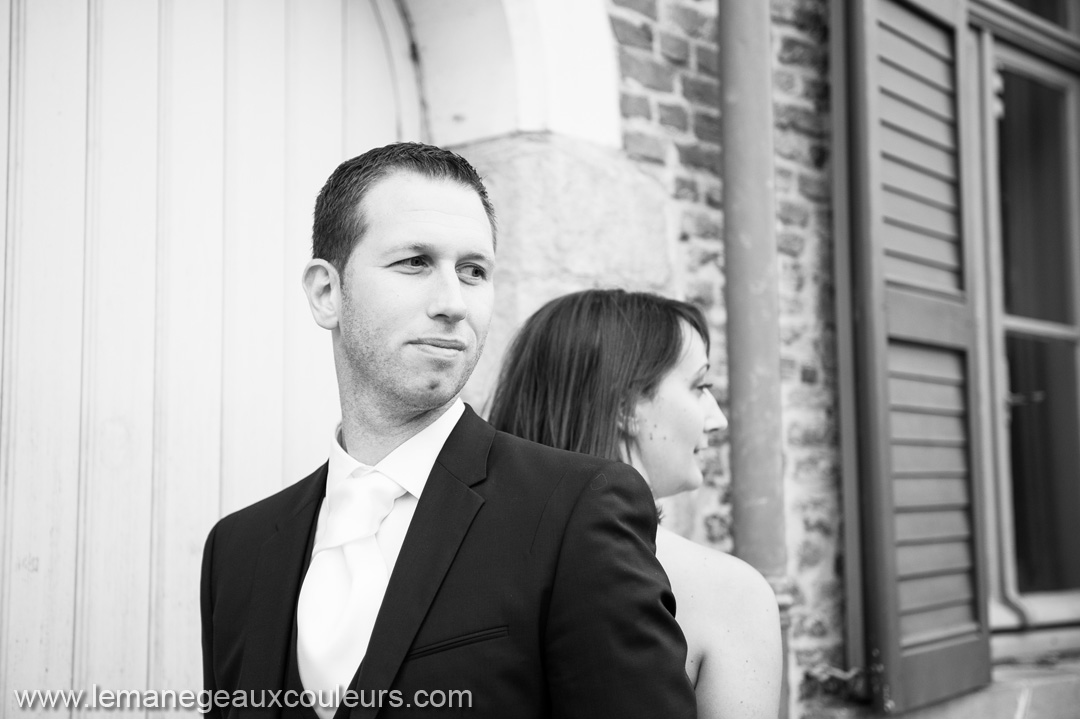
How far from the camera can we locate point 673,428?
2240 mm

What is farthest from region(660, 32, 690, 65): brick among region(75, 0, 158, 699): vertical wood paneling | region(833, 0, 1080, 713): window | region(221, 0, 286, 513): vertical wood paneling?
region(75, 0, 158, 699): vertical wood paneling

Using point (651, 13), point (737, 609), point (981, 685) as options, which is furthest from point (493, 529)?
point (981, 685)

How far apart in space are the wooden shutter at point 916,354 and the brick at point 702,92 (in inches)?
19.6

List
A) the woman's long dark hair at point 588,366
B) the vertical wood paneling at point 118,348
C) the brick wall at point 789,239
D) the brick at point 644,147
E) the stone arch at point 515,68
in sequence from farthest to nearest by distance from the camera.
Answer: the brick wall at point 789,239 → the brick at point 644,147 → the stone arch at point 515,68 → the vertical wood paneling at point 118,348 → the woman's long dark hair at point 588,366

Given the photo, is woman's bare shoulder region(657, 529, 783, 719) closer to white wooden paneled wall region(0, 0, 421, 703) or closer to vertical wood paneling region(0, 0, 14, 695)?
white wooden paneled wall region(0, 0, 421, 703)

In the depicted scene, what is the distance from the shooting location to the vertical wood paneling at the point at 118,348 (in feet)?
8.12

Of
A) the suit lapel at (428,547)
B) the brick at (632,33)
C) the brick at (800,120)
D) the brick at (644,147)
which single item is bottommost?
the suit lapel at (428,547)

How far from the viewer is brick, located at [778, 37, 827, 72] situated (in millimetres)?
3830

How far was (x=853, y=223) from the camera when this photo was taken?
3.73 metres

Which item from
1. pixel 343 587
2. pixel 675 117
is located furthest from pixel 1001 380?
pixel 343 587

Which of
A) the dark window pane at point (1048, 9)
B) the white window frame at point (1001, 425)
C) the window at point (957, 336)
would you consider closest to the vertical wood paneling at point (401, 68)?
the window at point (957, 336)

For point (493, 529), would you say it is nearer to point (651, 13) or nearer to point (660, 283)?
point (660, 283)

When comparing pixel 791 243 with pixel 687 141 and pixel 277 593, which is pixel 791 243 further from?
pixel 277 593

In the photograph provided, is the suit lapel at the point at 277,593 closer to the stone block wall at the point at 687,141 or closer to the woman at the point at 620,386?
the woman at the point at 620,386
